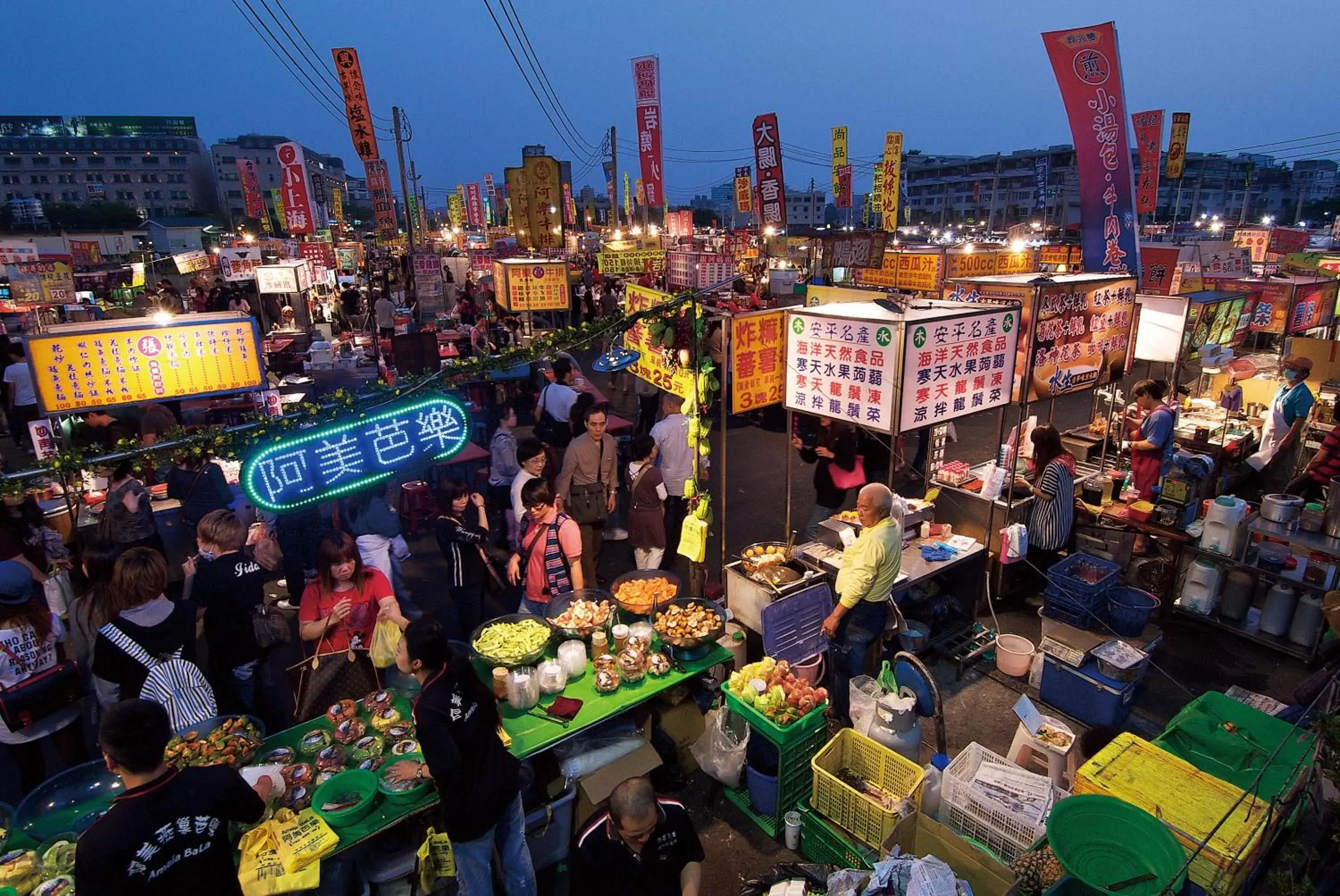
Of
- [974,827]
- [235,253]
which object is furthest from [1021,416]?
[235,253]

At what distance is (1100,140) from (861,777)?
9.76 meters

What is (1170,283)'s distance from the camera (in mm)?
15703

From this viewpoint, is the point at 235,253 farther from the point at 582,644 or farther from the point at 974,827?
the point at 974,827

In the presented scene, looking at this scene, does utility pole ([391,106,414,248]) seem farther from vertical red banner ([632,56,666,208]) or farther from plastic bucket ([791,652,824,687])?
plastic bucket ([791,652,824,687])

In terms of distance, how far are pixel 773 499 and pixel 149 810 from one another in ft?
30.6

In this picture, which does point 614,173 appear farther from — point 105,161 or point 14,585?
point 105,161

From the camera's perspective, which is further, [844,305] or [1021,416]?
[1021,416]

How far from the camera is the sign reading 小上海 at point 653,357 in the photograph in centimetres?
647

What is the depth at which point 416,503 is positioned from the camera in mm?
9422

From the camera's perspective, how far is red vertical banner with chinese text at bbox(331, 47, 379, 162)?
1775 cm

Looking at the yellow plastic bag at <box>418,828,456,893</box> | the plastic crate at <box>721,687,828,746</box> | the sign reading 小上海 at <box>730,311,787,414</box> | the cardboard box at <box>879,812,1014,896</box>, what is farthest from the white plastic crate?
the sign reading 小上海 at <box>730,311,787,414</box>

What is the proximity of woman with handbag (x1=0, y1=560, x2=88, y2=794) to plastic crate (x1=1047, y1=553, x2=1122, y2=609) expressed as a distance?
862 centimetres

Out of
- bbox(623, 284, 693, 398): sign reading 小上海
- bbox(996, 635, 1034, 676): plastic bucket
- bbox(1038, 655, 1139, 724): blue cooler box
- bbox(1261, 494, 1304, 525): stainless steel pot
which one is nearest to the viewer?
bbox(1038, 655, 1139, 724): blue cooler box

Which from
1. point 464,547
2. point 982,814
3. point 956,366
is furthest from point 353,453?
point 956,366
